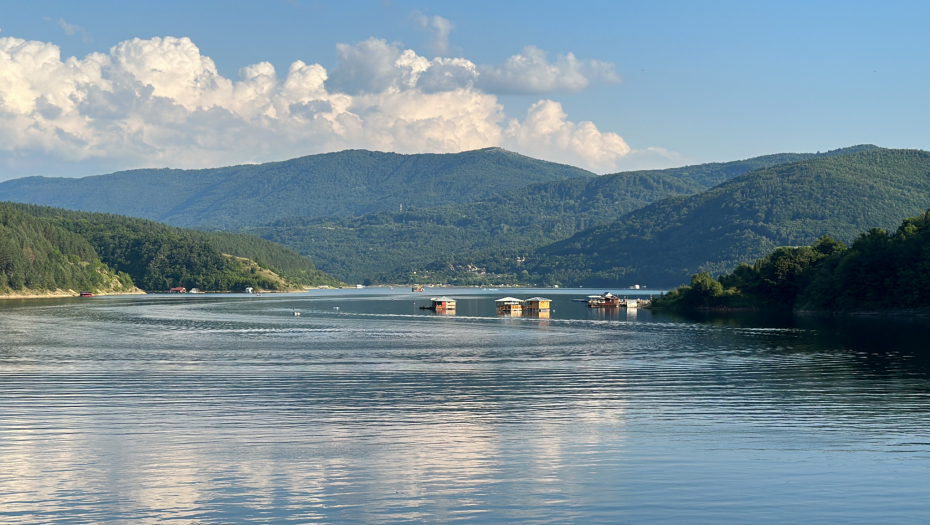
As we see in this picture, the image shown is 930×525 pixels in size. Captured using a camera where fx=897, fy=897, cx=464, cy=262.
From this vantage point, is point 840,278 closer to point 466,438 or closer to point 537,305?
point 537,305

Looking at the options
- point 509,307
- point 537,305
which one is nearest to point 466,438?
point 509,307

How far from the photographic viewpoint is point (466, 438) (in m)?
33.0

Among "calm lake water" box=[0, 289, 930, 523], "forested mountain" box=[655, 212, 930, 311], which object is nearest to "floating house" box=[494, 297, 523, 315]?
"forested mountain" box=[655, 212, 930, 311]

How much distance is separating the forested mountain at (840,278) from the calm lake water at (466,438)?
6585 centimetres

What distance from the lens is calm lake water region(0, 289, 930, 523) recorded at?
76.8ft

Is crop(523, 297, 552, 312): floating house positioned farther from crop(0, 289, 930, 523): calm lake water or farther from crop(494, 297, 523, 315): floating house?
crop(0, 289, 930, 523): calm lake water

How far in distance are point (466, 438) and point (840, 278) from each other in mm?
124424

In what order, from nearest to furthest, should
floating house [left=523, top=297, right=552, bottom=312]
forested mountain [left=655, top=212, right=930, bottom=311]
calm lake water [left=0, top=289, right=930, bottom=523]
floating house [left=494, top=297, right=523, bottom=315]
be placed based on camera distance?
calm lake water [left=0, top=289, right=930, bottom=523] < forested mountain [left=655, top=212, right=930, bottom=311] < floating house [left=494, top=297, right=523, bottom=315] < floating house [left=523, top=297, right=552, bottom=312]

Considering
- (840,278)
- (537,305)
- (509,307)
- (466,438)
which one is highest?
(840,278)

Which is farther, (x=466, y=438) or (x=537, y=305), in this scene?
(x=537, y=305)

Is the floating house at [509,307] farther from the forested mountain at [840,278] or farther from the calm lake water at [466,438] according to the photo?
the calm lake water at [466,438]

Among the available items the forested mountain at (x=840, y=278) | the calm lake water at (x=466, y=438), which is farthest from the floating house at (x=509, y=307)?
the calm lake water at (x=466, y=438)

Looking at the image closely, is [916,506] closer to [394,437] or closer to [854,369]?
[394,437]

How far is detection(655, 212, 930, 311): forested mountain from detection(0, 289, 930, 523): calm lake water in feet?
216
